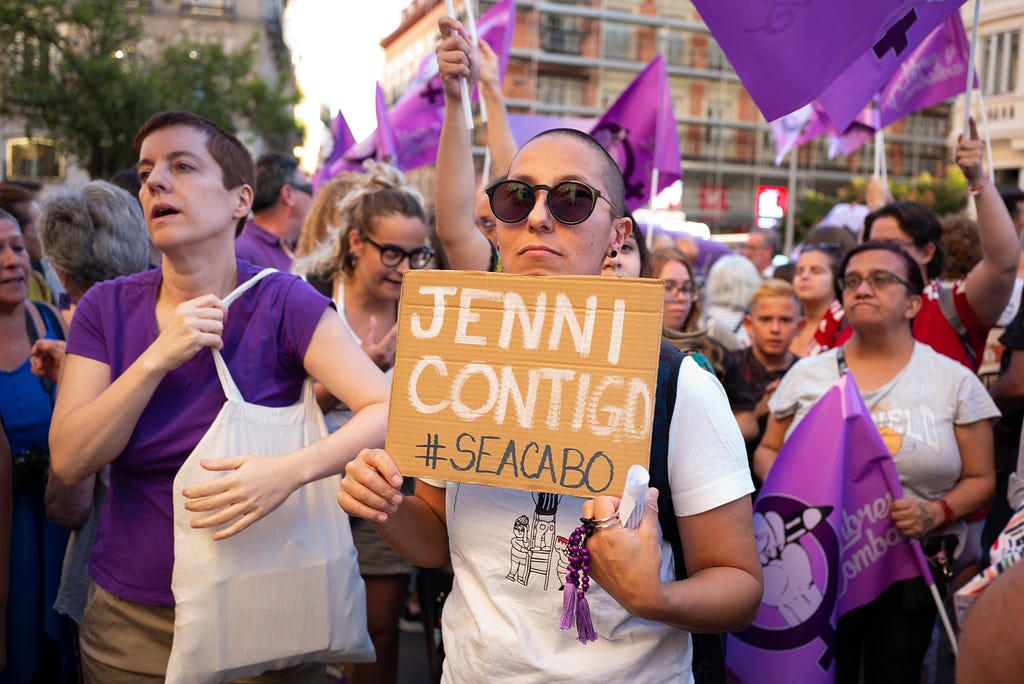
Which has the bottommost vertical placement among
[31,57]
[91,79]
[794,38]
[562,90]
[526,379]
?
[526,379]

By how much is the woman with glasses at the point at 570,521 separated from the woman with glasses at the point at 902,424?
57.9 inches

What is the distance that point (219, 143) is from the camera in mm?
2600

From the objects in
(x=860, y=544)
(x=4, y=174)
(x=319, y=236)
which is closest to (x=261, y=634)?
(x=860, y=544)

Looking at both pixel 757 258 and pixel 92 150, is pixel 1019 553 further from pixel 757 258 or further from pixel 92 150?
pixel 92 150

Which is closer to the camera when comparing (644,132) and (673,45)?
(644,132)

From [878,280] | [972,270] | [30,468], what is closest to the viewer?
[30,468]

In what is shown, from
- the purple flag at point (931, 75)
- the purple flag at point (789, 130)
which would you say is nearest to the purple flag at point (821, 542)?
the purple flag at point (931, 75)

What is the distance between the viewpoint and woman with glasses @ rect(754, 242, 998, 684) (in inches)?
124

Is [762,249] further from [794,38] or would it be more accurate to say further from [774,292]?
[794,38]

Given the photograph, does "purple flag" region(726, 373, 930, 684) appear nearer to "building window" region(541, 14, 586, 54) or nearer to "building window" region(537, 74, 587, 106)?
"building window" region(537, 74, 587, 106)

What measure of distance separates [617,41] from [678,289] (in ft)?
199

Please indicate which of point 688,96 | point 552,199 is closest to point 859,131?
point 552,199

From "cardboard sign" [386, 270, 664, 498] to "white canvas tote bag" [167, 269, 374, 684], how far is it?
0.64m

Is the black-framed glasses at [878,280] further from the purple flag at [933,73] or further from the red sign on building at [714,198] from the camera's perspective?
the red sign on building at [714,198]
